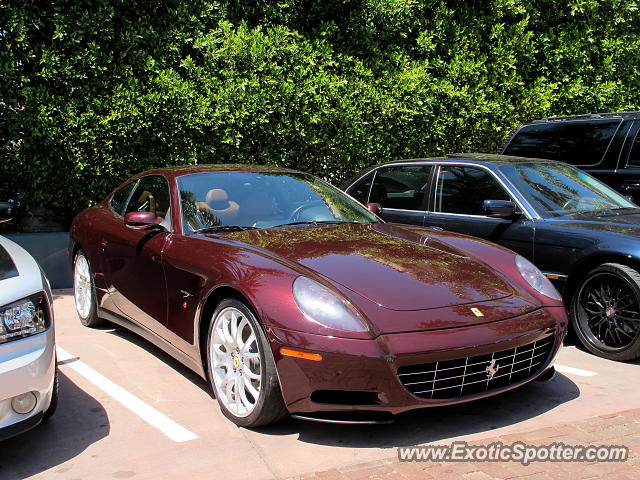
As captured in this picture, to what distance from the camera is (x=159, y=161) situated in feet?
27.7

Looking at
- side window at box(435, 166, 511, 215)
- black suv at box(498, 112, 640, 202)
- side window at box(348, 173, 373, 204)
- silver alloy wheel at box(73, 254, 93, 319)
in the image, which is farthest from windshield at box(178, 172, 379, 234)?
black suv at box(498, 112, 640, 202)

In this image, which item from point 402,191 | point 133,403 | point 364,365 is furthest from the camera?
point 402,191

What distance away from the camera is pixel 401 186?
22.2ft

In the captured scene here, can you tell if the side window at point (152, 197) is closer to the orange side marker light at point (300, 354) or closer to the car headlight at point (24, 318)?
the car headlight at point (24, 318)

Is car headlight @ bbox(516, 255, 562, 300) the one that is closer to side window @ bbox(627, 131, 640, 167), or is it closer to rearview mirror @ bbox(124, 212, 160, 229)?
rearview mirror @ bbox(124, 212, 160, 229)

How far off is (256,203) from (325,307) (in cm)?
154

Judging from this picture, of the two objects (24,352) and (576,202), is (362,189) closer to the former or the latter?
(576,202)

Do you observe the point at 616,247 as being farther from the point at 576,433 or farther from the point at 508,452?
the point at 508,452

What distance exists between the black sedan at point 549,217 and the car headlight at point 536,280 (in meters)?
0.92

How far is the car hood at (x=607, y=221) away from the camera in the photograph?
505cm

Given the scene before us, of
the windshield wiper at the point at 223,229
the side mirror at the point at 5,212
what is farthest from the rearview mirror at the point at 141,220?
the side mirror at the point at 5,212

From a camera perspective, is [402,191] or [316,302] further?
[402,191]

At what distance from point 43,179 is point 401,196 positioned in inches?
169

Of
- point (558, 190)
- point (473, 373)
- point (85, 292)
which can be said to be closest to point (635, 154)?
point (558, 190)
